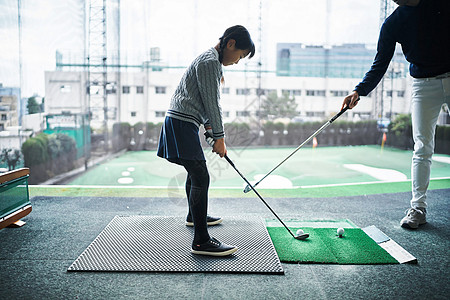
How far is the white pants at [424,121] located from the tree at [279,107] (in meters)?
2.56

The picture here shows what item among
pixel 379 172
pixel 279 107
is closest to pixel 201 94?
pixel 279 107

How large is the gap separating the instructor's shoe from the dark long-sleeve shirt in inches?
33.3

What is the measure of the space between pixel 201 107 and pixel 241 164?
3026 mm

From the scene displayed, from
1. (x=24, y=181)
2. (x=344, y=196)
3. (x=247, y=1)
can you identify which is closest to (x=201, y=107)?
(x=24, y=181)

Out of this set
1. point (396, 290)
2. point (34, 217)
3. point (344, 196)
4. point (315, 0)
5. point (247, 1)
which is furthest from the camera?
point (315, 0)

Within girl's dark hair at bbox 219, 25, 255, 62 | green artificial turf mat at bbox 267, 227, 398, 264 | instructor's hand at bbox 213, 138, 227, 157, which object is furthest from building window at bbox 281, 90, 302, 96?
instructor's hand at bbox 213, 138, 227, 157

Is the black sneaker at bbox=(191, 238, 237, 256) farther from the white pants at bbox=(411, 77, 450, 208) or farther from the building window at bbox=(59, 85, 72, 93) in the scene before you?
the building window at bbox=(59, 85, 72, 93)

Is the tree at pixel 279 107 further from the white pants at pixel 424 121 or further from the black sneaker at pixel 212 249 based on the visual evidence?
the black sneaker at pixel 212 249

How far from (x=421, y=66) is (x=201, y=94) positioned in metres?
1.42

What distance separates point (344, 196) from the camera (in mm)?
3086

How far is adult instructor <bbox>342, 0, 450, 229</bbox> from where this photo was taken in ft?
6.56

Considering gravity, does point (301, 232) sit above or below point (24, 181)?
below

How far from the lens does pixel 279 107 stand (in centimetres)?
475

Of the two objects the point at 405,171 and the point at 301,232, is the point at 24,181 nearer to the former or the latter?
the point at 301,232
